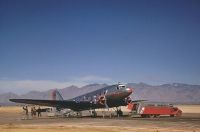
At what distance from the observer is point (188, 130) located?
97.4 ft

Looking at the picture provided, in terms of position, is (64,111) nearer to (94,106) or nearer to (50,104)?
(50,104)

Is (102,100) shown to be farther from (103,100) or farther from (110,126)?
(110,126)

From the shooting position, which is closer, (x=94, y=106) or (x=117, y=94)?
(x=117, y=94)

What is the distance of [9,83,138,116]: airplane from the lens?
54.7 metres

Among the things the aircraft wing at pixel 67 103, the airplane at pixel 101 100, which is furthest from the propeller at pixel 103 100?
the aircraft wing at pixel 67 103

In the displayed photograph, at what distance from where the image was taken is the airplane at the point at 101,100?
5469cm

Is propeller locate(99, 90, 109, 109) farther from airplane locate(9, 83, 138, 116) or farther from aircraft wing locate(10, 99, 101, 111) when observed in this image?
aircraft wing locate(10, 99, 101, 111)

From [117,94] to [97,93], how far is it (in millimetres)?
4184

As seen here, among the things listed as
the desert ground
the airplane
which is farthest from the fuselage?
the desert ground

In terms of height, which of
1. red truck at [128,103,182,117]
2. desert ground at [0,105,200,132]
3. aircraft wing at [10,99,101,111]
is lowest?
desert ground at [0,105,200,132]

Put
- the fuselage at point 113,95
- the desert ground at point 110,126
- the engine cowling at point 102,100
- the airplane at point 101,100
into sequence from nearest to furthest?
the desert ground at point 110,126
the fuselage at point 113,95
the airplane at point 101,100
the engine cowling at point 102,100

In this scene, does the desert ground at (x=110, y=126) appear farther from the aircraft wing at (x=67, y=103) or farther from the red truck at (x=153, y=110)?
the aircraft wing at (x=67, y=103)

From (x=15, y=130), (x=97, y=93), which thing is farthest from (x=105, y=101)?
(x=15, y=130)

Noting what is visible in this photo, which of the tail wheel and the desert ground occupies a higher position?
the tail wheel
